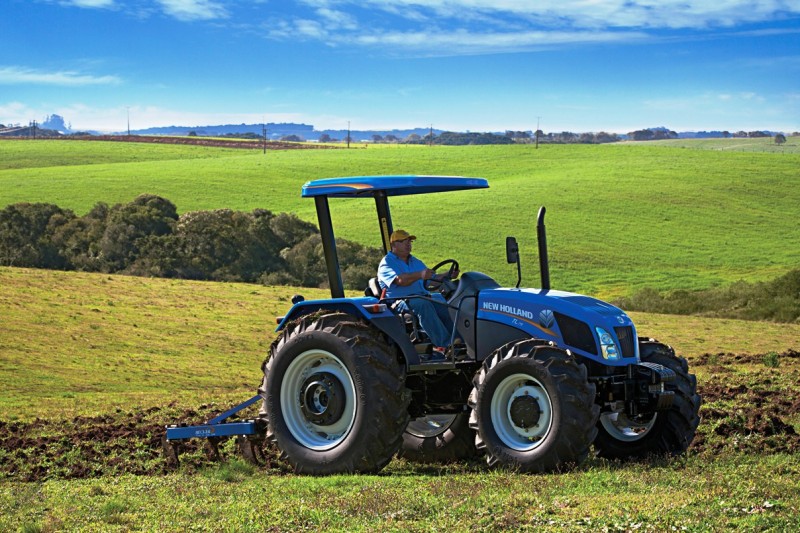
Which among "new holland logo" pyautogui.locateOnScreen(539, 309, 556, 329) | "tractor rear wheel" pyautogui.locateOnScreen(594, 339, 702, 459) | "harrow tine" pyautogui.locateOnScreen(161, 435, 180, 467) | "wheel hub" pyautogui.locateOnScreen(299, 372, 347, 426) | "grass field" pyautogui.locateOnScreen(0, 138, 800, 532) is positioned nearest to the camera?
"grass field" pyautogui.locateOnScreen(0, 138, 800, 532)

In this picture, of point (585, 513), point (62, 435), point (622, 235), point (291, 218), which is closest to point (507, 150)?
point (622, 235)

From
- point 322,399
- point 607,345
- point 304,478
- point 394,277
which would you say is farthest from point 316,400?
point 607,345

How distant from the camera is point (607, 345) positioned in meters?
10.6

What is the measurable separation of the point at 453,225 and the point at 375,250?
17026 mm

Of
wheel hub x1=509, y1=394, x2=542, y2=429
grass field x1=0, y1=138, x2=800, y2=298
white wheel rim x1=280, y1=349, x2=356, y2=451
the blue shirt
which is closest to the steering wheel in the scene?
the blue shirt

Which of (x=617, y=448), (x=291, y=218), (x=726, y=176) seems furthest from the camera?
(x=726, y=176)

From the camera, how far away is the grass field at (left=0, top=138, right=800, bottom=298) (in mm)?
60188

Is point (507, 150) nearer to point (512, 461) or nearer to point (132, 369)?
point (132, 369)

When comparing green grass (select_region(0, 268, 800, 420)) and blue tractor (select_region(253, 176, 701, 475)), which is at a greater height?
blue tractor (select_region(253, 176, 701, 475))

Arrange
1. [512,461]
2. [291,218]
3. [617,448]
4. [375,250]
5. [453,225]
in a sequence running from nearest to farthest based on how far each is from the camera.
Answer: [512,461] → [617,448] → [375,250] → [291,218] → [453,225]

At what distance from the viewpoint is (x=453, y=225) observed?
2650 inches

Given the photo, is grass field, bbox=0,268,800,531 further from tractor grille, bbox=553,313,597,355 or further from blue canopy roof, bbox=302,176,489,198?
blue canopy roof, bbox=302,176,489,198

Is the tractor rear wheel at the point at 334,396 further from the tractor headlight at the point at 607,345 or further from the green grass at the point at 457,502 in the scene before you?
the tractor headlight at the point at 607,345

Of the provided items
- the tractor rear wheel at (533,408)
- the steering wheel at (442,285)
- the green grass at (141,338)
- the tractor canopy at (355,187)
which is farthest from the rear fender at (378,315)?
the green grass at (141,338)
